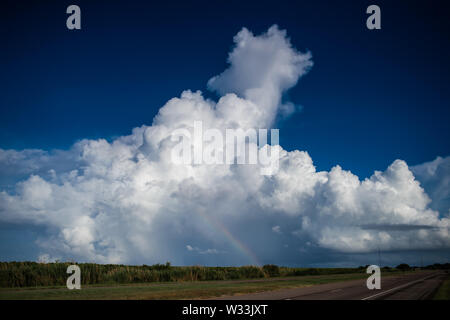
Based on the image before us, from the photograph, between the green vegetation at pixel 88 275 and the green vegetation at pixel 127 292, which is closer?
the green vegetation at pixel 127 292

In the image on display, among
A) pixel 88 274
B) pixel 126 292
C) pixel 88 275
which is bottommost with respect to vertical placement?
pixel 88 275

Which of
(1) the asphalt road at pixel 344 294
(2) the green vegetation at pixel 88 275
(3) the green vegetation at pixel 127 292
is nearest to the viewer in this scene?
(1) the asphalt road at pixel 344 294

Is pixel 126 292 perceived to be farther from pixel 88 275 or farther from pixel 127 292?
pixel 88 275

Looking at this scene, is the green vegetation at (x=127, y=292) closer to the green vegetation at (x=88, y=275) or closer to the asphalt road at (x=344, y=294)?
the asphalt road at (x=344, y=294)

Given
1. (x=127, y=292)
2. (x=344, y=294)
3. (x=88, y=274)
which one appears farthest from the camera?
(x=88, y=274)

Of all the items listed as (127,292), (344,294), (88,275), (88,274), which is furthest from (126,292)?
(88,274)

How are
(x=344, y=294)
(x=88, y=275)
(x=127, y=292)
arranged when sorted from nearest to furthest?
(x=344, y=294) < (x=127, y=292) < (x=88, y=275)

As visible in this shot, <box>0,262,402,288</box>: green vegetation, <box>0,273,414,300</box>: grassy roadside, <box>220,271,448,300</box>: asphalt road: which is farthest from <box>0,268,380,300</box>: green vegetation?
<box>0,262,402,288</box>: green vegetation

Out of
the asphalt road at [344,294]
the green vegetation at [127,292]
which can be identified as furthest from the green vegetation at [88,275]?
the asphalt road at [344,294]

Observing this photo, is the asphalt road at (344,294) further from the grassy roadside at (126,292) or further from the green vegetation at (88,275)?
the green vegetation at (88,275)

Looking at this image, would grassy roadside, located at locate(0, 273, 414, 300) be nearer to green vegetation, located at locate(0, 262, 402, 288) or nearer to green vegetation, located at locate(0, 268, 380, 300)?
green vegetation, located at locate(0, 268, 380, 300)

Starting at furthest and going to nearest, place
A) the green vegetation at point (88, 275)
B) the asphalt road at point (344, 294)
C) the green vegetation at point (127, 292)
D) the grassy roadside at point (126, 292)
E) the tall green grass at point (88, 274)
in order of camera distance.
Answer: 1. the tall green grass at point (88, 274)
2. the green vegetation at point (88, 275)
3. the green vegetation at point (127, 292)
4. the grassy roadside at point (126, 292)
5. the asphalt road at point (344, 294)
